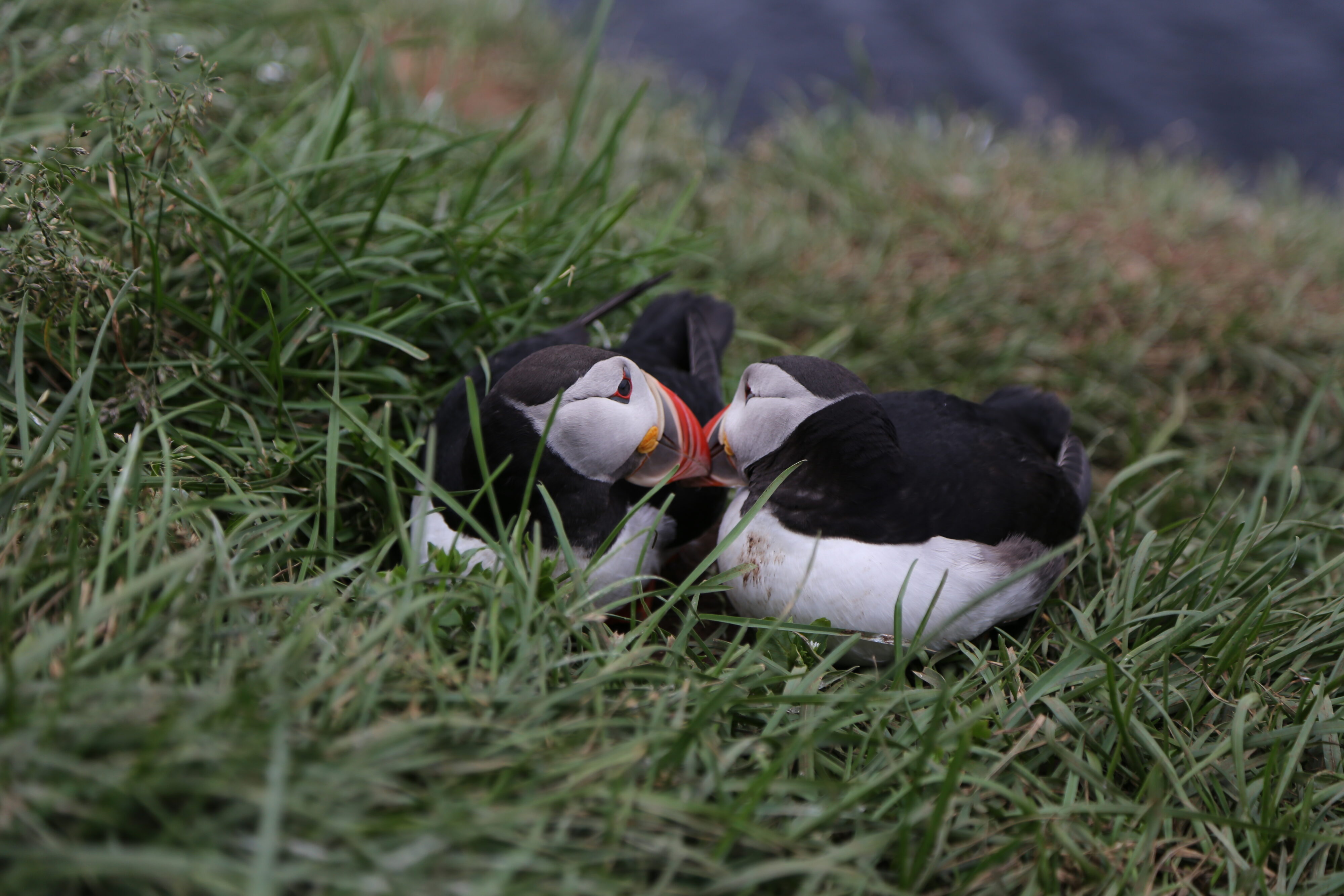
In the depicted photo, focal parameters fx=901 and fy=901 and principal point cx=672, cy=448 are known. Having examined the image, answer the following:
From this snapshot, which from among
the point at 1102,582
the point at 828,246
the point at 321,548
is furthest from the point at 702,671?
the point at 828,246

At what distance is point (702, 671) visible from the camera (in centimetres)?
207

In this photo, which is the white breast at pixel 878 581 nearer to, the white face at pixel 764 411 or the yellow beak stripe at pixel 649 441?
the white face at pixel 764 411

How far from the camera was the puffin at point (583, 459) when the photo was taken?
2.38 m

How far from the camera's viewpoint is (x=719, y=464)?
2678 mm

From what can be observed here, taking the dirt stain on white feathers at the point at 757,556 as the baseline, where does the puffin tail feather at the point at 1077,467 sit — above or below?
above

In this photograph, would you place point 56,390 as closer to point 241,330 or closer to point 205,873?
point 241,330

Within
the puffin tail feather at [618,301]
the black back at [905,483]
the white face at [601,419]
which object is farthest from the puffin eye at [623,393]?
the puffin tail feather at [618,301]

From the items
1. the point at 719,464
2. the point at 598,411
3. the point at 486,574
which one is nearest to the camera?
the point at 486,574

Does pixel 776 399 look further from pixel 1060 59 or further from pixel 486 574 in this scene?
pixel 1060 59

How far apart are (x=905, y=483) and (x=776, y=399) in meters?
0.44

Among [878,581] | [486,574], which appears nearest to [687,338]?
[878,581]

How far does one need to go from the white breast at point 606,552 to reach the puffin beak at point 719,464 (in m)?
0.21

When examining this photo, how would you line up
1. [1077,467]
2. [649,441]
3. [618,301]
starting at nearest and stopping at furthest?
1. [649,441]
2. [1077,467]
3. [618,301]

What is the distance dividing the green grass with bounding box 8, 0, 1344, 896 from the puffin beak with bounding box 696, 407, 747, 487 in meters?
0.44
